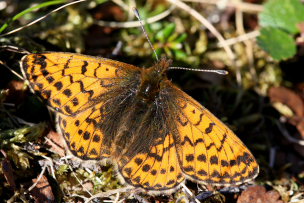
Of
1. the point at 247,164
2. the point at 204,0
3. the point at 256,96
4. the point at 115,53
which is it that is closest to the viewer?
the point at 247,164

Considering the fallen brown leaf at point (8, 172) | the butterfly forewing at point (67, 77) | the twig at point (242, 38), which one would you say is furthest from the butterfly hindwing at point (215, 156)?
the twig at point (242, 38)

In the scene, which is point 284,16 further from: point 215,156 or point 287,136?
point 215,156

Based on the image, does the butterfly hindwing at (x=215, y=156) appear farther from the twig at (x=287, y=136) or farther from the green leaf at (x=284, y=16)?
the green leaf at (x=284, y=16)

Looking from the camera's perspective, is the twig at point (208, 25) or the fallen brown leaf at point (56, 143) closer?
the fallen brown leaf at point (56, 143)

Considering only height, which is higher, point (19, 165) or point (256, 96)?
point (19, 165)

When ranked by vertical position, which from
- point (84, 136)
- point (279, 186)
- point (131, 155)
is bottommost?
point (279, 186)

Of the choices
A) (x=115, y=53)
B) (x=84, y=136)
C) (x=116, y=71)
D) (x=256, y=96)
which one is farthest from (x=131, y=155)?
(x=256, y=96)

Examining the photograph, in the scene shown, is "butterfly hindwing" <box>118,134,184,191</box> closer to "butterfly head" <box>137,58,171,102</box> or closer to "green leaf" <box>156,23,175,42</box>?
"butterfly head" <box>137,58,171,102</box>

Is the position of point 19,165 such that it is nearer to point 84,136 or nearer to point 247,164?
point 84,136
